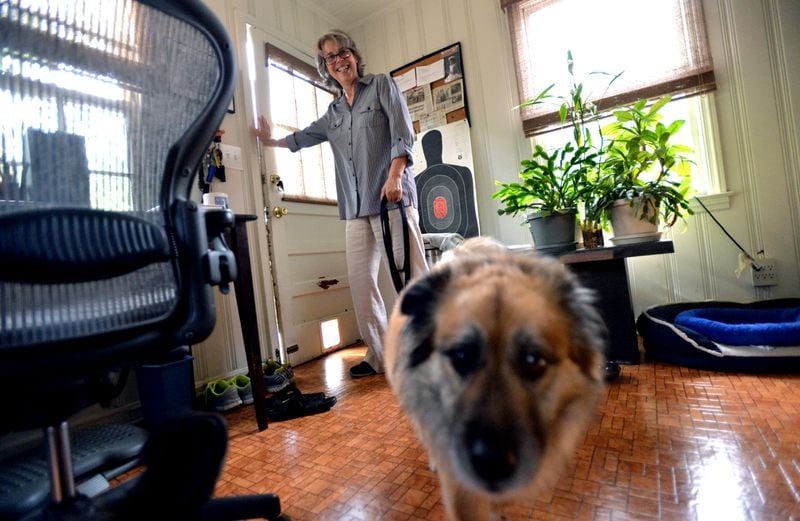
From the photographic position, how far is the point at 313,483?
1.18 m

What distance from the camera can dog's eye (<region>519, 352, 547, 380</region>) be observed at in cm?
74

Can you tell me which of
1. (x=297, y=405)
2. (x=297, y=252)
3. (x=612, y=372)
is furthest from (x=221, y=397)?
(x=612, y=372)

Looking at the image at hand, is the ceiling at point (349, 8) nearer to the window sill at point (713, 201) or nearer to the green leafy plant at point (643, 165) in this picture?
the green leafy plant at point (643, 165)

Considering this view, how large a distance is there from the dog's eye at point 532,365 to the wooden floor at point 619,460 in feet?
1.53

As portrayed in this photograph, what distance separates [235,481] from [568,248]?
6.66ft

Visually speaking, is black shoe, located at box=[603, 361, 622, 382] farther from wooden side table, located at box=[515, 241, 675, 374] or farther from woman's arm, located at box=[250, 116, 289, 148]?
woman's arm, located at box=[250, 116, 289, 148]

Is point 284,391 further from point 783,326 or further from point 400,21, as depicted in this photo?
point 400,21

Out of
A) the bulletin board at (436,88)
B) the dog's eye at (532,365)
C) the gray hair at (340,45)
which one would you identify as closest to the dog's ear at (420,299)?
the dog's eye at (532,365)

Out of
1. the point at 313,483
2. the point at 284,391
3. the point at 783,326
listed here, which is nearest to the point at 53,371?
the point at 313,483

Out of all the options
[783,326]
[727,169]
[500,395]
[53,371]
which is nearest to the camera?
[53,371]

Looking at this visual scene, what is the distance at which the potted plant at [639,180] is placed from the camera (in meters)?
2.10

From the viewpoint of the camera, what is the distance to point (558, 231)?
7.41ft

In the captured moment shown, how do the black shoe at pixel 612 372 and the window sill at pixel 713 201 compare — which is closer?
the black shoe at pixel 612 372

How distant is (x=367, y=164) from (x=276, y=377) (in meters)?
1.34
